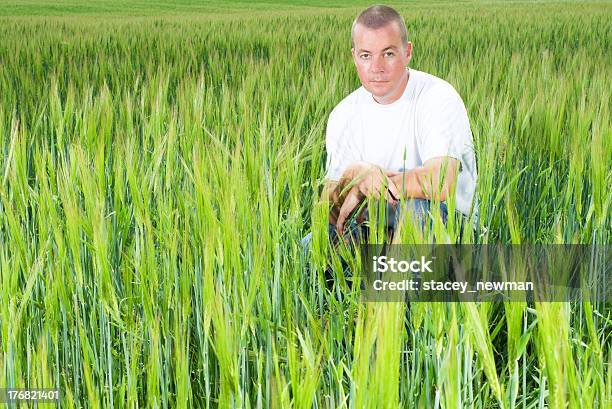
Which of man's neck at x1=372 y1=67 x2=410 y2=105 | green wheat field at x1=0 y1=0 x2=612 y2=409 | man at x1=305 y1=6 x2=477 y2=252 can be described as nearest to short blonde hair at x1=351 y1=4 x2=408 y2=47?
man at x1=305 y1=6 x2=477 y2=252

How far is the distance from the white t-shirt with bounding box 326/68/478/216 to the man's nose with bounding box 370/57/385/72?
0.37 feet

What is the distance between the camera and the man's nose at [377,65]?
1394mm

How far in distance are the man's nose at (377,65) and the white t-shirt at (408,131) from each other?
0.11m

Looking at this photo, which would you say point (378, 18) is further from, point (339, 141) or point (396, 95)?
point (339, 141)

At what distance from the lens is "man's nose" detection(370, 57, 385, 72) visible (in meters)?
1.39

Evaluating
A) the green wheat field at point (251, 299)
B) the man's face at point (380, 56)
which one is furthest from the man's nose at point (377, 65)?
the green wheat field at point (251, 299)

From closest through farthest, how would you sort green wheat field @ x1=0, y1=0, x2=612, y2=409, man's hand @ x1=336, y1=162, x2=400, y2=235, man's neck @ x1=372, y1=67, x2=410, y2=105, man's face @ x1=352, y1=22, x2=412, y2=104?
green wheat field @ x1=0, y1=0, x2=612, y2=409 < man's hand @ x1=336, y1=162, x2=400, y2=235 < man's face @ x1=352, y1=22, x2=412, y2=104 < man's neck @ x1=372, y1=67, x2=410, y2=105

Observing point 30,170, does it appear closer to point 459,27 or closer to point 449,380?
point 449,380

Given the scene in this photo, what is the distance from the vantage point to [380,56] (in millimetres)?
1392

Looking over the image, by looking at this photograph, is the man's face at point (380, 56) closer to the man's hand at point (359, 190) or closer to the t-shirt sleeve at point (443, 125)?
the t-shirt sleeve at point (443, 125)

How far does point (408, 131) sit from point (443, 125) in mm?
114

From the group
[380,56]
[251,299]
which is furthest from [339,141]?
[251,299]

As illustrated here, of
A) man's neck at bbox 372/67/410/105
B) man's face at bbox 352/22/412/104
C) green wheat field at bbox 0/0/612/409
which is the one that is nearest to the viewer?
green wheat field at bbox 0/0/612/409

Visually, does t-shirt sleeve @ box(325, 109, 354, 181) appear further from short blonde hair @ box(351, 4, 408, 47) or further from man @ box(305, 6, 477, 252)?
short blonde hair @ box(351, 4, 408, 47)
